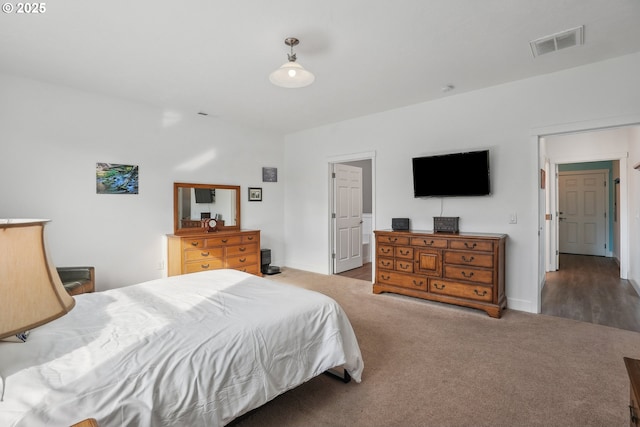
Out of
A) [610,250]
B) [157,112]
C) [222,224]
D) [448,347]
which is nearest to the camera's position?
[448,347]

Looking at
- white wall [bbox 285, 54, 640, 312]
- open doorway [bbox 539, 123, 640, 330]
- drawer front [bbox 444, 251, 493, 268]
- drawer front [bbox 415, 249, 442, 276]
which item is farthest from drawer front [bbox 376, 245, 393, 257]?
open doorway [bbox 539, 123, 640, 330]

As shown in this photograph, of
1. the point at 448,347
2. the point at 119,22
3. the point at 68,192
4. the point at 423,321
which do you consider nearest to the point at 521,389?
the point at 448,347

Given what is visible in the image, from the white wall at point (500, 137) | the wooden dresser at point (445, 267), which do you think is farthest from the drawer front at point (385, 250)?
the white wall at point (500, 137)

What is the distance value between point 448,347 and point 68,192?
14.5 feet

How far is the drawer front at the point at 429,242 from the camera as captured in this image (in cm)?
371

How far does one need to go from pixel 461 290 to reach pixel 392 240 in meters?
1.00

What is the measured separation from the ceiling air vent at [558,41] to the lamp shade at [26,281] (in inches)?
139

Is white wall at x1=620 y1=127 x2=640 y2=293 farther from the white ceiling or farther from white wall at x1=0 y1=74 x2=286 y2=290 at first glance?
white wall at x1=0 y1=74 x2=286 y2=290

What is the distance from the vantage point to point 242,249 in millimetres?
4840

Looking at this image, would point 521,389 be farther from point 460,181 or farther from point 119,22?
point 119,22

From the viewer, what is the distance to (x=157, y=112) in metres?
4.41

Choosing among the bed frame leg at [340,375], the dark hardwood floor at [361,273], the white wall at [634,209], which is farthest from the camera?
the dark hardwood floor at [361,273]

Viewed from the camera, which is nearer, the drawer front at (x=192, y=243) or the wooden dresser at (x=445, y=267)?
the wooden dresser at (x=445, y=267)

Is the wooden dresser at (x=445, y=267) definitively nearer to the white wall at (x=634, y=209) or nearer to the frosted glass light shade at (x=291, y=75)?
the white wall at (x=634, y=209)
